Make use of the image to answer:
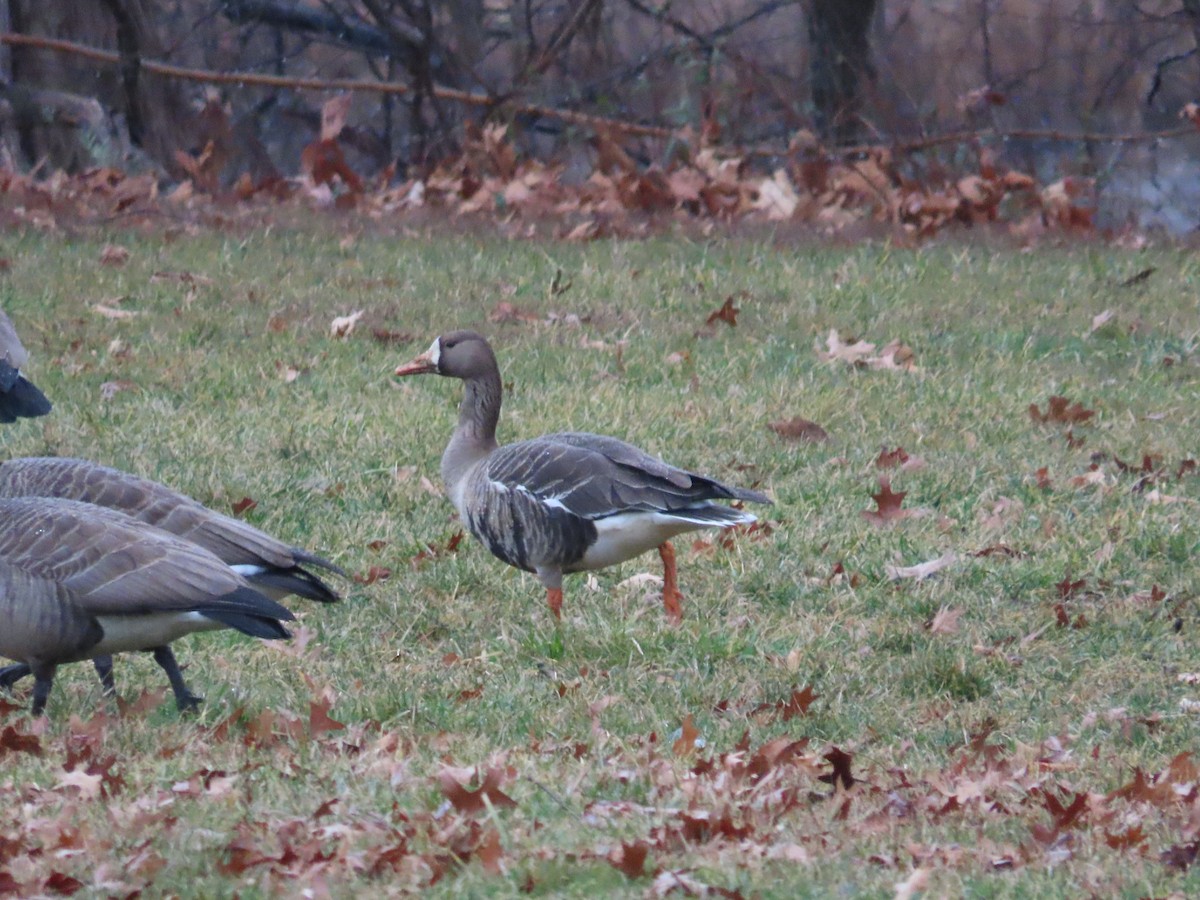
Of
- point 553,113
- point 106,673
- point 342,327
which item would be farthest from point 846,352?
point 553,113

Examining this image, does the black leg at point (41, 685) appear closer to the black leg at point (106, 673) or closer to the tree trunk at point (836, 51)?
the black leg at point (106, 673)

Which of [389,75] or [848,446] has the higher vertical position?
[389,75]

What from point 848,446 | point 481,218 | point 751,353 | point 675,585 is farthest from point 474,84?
point 675,585

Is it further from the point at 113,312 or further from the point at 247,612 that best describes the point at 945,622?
the point at 113,312

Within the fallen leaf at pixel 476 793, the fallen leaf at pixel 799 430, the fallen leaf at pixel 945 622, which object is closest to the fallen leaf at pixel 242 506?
the fallen leaf at pixel 799 430

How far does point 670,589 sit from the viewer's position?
631cm

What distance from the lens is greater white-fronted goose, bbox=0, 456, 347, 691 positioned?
5.10 metres

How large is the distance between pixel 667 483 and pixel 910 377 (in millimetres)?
4089

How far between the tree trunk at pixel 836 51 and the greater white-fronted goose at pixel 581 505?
38.4 ft

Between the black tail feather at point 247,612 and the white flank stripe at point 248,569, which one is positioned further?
the white flank stripe at point 248,569

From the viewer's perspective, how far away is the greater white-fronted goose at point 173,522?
5102 millimetres

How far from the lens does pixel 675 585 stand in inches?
248

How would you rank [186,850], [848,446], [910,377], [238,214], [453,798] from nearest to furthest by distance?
[186,850]
[453,798]
[848,446]
[910,377]
[238,214]

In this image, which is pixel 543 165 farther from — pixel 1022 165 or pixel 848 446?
pixel 848 446
